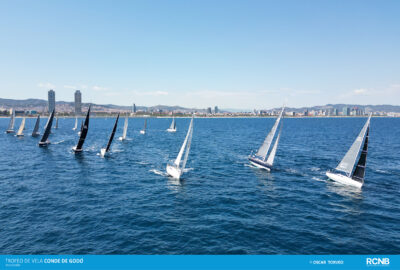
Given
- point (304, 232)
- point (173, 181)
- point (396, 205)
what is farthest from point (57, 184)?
point (396, 205)

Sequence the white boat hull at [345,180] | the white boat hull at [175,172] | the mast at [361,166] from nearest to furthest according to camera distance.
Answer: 1. the mast at [361,166]
2. the white boat hull at [345,180]
3. the white boat hull at [175,172]

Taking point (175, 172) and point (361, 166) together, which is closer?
point (361, 166)

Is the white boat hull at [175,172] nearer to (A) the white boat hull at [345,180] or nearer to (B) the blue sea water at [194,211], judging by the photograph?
(B) the blue sea water at [194,211]

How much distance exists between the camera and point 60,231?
2256 centimetres

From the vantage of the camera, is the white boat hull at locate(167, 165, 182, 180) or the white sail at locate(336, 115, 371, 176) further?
the white boat hull at locate(167, 165, 182, 180)

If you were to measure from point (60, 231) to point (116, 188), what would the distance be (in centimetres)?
1371
